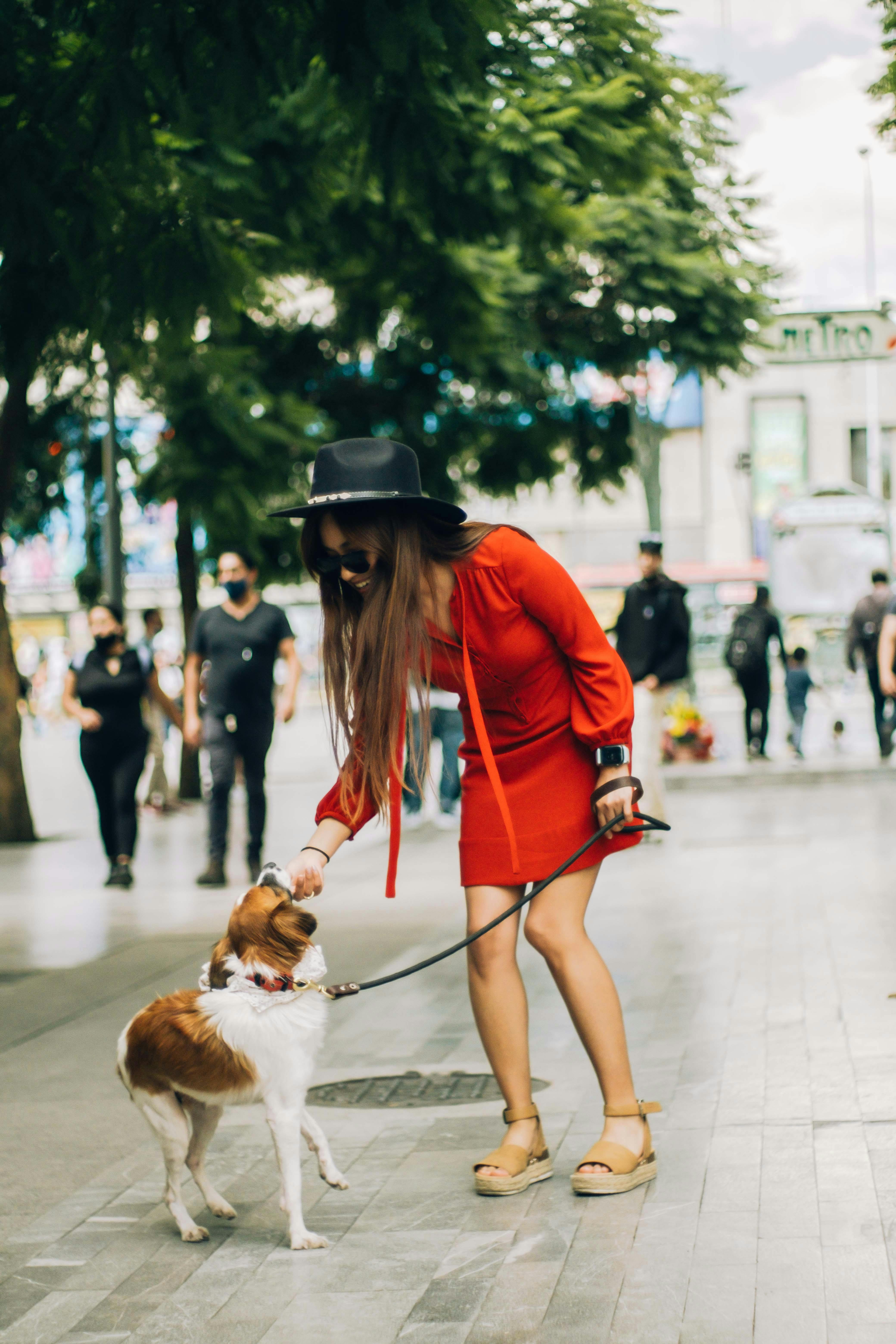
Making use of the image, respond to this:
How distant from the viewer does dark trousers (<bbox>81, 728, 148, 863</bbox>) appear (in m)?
9.97

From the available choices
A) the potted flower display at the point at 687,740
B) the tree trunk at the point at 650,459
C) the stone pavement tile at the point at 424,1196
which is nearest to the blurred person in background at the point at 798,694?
the potted flower display at the point at 687,740

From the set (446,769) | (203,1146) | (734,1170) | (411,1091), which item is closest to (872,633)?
(446,769)

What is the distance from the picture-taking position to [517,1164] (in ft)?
13.0

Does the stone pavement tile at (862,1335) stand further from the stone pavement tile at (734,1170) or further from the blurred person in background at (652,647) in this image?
the blurred person in background at (652,647)

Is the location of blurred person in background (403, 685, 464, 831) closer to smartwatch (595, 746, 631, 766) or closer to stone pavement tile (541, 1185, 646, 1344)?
smartwatch (595, 746, 631, 766)

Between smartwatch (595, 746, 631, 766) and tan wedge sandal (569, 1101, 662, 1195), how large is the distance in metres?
0.86

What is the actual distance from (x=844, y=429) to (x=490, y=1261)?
53.4m

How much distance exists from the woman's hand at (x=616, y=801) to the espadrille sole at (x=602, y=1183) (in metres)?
0.81

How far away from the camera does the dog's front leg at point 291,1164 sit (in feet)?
11.5

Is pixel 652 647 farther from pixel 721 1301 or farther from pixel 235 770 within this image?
pixel 721 1301

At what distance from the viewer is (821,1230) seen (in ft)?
11.7

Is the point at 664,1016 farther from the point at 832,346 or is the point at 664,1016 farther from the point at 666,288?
the point at 666,288

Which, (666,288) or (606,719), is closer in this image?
(606,719)

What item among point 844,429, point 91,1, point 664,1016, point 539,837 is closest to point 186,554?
point 91,1
